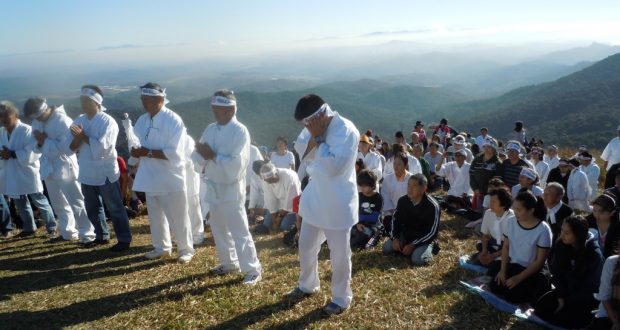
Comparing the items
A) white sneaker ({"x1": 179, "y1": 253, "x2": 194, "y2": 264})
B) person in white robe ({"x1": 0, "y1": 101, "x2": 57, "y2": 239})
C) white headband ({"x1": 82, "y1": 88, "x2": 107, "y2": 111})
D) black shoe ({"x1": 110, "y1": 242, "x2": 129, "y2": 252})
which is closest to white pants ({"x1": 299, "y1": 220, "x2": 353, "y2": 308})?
white sneaker ({"x1": 179, "y1": 253, "x2": 194, "y2": 264})

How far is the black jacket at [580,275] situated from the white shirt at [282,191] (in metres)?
3.85

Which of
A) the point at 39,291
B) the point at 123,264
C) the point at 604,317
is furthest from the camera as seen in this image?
the point at 123,264

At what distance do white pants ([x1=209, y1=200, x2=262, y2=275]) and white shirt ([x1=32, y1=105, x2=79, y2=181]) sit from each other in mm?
2959

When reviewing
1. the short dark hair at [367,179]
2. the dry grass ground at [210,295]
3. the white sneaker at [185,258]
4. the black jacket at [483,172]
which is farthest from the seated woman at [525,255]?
the white sneaker at [185,258]

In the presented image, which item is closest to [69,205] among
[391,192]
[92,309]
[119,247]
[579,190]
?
[119,247]

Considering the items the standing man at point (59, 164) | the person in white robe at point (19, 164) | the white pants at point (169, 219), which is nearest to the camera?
the white pants at point (169, 219)

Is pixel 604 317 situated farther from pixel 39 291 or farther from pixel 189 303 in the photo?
pixel 39 291

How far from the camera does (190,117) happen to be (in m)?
67.9

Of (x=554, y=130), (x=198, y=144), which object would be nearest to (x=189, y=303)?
(x=198, y=144)

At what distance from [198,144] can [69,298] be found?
2216 mm

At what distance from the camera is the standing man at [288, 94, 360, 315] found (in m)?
3.48

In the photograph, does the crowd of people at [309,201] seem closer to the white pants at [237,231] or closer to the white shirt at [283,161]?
the white pants at [237,231]

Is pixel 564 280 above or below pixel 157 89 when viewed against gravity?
below

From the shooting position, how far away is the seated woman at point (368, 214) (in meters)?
6.01
